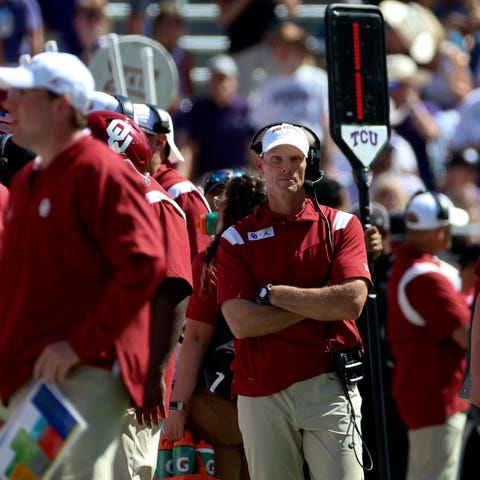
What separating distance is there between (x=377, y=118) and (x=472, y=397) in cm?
195

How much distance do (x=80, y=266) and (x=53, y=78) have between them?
676mm

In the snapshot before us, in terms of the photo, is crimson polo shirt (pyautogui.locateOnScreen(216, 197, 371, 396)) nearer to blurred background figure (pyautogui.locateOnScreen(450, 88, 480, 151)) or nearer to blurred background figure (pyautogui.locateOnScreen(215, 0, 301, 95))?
blurred background figure (pyautogui.locateOnScreen(450, 88, 480, 151))

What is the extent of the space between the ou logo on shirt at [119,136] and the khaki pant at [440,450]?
11.0 ft

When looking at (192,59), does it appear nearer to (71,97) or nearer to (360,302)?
(360,302)

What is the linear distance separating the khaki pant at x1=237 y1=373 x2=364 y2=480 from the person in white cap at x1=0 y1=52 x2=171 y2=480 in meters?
1.57

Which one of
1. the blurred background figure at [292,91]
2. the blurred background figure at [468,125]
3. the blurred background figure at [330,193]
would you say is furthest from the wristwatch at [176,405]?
the blurred background figure at [468,125]

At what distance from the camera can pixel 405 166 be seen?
13.3m

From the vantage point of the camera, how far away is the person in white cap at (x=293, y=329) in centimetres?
634

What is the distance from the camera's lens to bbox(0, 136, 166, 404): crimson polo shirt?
4.75 meters

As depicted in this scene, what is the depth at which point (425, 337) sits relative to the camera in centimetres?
890

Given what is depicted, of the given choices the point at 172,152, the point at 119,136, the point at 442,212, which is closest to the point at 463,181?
the point at 442,212

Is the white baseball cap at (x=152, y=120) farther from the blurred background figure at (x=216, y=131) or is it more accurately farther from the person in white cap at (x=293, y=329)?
the blurred background figure at (x=216, y=131)

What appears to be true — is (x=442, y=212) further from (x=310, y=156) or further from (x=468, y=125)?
(x=468, y=125)

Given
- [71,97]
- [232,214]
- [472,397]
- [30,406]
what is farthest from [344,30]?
[30,406]
